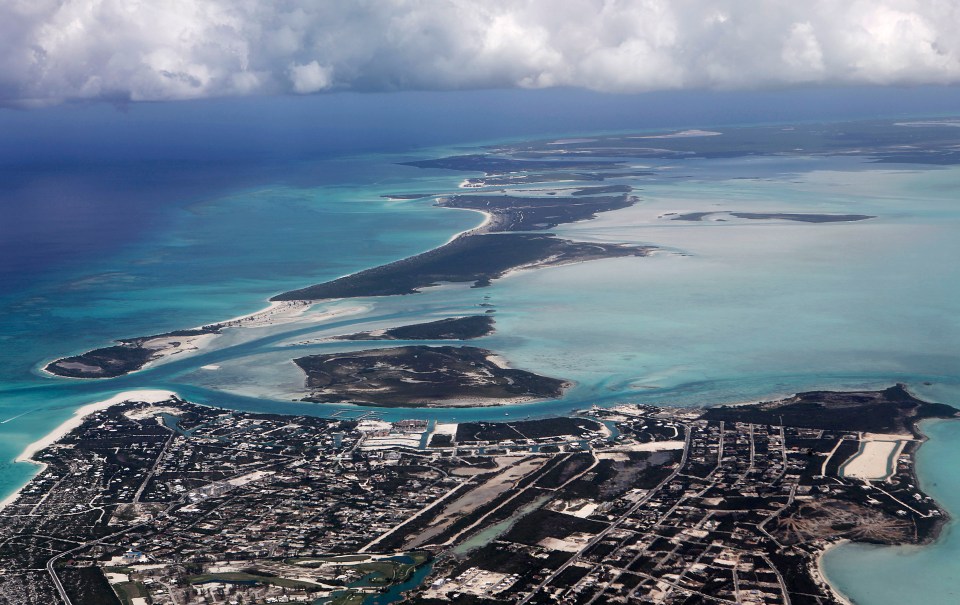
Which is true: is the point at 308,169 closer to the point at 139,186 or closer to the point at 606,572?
the point at 139,186

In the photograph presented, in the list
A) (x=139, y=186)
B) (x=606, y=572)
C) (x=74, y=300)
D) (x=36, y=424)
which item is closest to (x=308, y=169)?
(x=139, y=186)

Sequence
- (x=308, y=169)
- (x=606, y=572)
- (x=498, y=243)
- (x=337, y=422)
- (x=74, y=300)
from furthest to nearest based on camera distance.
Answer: (x=308, y=169) → (x=498, y=243) → (x=74, y=300) → (x=337, y=422) → (x=606, y=572)

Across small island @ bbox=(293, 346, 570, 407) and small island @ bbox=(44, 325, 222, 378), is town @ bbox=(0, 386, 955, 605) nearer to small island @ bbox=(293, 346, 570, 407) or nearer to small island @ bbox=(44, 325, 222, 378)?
→ small island @ bbox=(293, 346, 570, 407)

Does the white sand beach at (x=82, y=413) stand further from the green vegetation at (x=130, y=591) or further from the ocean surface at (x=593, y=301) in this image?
the green vegetation at (x=130, y=591)

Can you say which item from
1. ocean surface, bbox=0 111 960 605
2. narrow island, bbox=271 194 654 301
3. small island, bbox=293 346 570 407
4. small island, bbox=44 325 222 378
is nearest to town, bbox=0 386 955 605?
ocean surface, bbox=0 111 960 605

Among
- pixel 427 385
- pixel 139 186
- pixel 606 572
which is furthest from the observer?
pixel 139 186

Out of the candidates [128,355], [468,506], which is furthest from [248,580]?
[128,355]
